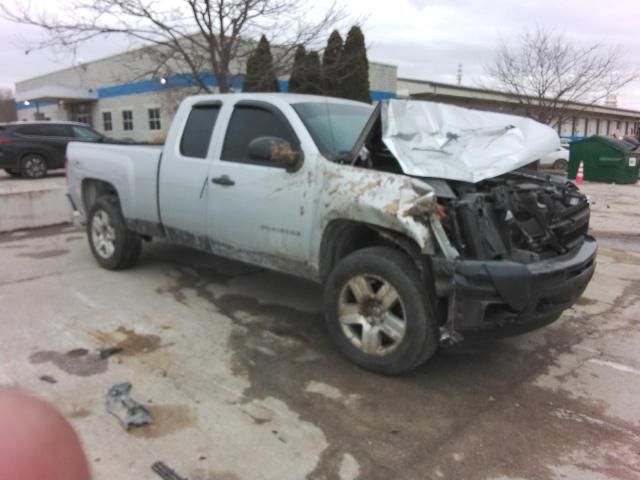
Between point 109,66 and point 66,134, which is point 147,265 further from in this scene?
point 109,66

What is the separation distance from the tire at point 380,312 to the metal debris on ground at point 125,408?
Answer: 1.45 meters

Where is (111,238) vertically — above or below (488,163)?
below

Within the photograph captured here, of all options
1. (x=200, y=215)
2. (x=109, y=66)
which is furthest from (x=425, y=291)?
(x=109, y=66)

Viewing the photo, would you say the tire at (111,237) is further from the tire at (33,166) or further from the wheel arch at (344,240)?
the tire at (33,166)

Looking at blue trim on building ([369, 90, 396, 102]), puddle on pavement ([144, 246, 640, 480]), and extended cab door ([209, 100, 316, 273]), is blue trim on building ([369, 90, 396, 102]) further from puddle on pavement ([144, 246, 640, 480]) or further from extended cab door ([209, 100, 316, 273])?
puddle on pavement ([144, 246, 640, 480])

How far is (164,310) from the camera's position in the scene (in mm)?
5234

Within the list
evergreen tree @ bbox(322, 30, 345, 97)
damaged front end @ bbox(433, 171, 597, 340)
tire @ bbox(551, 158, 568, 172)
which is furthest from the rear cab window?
tire @ bbox(551, 158, 568, 172)

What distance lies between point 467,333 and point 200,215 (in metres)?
2.74

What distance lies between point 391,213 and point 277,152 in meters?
1.10

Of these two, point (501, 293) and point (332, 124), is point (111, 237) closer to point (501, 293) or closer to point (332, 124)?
point (332, 124)

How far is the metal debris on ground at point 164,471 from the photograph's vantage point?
2828 mm

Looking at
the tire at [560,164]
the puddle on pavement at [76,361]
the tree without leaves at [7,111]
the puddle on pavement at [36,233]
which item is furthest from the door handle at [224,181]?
the tree without leaves at [7,111]

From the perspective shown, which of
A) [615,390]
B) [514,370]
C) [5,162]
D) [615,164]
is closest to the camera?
[615,390]

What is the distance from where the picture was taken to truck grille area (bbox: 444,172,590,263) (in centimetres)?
350
